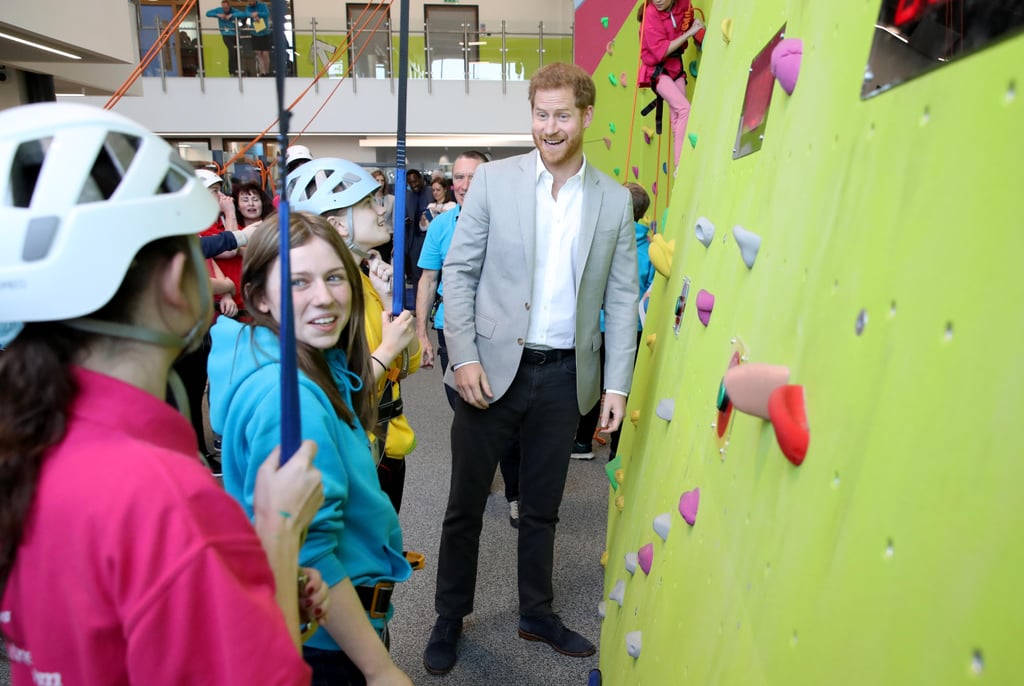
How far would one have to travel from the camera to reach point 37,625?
0.67m

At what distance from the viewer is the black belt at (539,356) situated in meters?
2.18

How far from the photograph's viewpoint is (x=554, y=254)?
2156mm

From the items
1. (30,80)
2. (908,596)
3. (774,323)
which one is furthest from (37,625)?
(30,80)

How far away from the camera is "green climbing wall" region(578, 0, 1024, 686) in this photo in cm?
52

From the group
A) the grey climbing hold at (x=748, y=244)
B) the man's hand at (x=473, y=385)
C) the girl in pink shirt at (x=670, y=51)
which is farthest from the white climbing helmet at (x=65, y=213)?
the girl in pink shirt at (x=670, y=51)

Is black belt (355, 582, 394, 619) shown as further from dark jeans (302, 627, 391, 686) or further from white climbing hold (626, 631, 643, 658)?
white climbing hold (626, 631, 643, 658)

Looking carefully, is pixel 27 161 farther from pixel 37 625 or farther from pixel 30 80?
pixel 30 80

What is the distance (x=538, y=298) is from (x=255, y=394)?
1133 millimetres

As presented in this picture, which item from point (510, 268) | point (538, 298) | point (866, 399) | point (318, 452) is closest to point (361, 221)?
point (510, 268)

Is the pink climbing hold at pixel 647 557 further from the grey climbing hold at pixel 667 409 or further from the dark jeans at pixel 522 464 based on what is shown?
the dark jeans at pixel 522 464

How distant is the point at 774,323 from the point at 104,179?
828 mm

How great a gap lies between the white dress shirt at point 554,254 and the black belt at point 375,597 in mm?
996

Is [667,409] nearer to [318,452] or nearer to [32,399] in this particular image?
[318,452]

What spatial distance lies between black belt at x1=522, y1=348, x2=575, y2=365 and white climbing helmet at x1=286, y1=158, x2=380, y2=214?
2.00 ft
